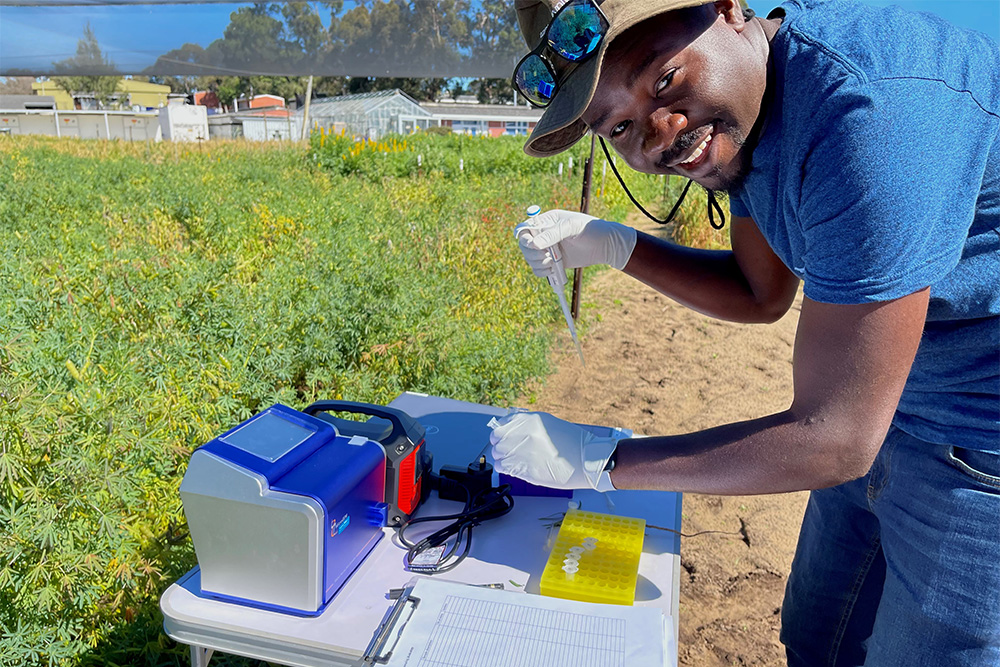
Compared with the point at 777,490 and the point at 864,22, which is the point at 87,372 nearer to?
the point at 777,490

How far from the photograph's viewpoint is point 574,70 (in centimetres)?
114

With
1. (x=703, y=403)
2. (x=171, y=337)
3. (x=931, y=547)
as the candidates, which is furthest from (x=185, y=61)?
(x=931, y=547)

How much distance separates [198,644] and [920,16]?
155cm

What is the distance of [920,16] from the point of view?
1.08m

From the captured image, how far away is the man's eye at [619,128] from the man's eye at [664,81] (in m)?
0.08

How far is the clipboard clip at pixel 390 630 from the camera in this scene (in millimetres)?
1089

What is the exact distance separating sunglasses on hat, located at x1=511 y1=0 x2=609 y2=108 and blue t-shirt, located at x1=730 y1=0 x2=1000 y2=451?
0.95 feet

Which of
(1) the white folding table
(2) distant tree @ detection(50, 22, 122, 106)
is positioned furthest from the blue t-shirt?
(2) distant tree @ detection(50, 22, 122, 106)

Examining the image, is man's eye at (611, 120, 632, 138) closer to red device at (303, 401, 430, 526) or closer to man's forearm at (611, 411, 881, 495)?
man's forearm at (611, 411, 881, 495)

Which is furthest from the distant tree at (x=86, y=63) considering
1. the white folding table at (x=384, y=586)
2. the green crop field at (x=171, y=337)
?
the white folding table at (x=384, y=586)

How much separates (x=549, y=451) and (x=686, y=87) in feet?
2.18

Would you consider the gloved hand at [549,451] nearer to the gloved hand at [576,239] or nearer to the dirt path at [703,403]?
the gloved hand at [576,239]

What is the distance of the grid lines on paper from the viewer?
3.54 ft

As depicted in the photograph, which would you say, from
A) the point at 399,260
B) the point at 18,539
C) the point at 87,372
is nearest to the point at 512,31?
the point at 399,260
